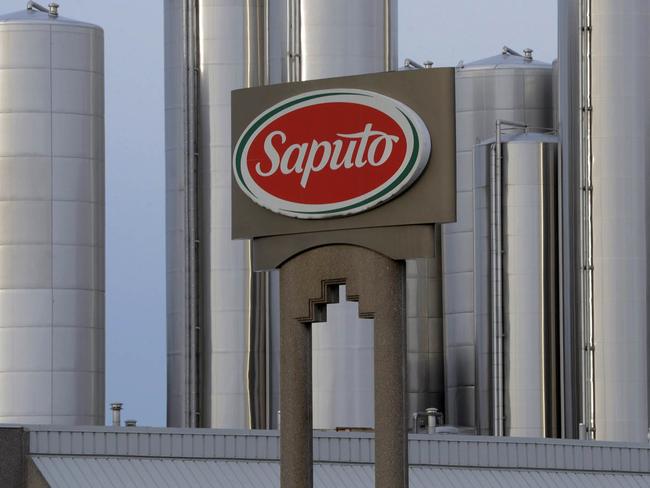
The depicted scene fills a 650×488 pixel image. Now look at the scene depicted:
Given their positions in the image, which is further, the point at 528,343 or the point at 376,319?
the point at 528,343

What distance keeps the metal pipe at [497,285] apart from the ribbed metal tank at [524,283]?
0.03 metres

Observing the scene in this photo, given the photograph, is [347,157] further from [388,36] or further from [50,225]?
[388,36]

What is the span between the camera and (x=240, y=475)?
1577 inches

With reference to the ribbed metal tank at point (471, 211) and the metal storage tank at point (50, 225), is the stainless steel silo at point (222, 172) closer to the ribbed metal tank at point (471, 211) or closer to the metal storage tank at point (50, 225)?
the metal storage tank at point (50, 225)

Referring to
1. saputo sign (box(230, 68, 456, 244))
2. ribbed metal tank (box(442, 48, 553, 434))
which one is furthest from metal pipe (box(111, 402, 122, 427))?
ribbed metal tank (box(442, 48, 553, 434))

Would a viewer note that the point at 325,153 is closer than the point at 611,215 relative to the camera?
Yes

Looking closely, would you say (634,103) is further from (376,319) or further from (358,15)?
(376,319)

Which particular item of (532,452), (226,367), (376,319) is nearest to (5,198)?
(226,367)

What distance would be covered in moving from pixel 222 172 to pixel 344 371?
254 inches

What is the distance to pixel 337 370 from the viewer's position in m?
47.8

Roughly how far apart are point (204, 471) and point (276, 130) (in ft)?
37.0

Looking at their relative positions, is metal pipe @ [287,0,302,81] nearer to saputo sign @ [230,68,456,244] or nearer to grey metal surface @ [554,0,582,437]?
grey metal surface @ [554,0,582,437]

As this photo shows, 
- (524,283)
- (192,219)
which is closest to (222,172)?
(192,219)

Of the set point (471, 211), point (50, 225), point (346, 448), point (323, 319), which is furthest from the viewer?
point (471, 211)
